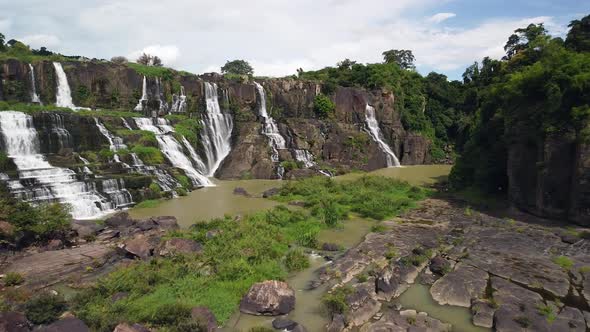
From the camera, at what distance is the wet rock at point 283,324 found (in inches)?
398

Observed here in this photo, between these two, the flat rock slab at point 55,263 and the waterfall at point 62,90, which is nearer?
the flat rock slab at point 55,263

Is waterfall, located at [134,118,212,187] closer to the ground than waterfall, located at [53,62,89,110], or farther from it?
closer to the ground

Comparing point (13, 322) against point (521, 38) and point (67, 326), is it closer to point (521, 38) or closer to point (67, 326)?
point (67, 326)

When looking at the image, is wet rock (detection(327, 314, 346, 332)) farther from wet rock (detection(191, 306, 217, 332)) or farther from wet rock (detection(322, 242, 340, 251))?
wet rock (detection(322, 242, 340, 251))

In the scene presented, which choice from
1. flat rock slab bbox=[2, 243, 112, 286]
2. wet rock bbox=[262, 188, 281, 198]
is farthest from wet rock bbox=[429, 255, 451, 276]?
wet rock bbox=[262, 188, 281, 198]

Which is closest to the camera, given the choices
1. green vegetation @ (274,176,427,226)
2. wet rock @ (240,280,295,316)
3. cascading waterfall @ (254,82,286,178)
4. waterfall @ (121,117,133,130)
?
wet rock @ (240,280,295,316)

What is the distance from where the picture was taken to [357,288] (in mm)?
12148

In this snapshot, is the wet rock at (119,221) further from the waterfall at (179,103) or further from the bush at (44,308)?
the waterfall at (179,103)

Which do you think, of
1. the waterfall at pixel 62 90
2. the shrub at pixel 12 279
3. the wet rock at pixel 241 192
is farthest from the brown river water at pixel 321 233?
the waterfall at pixel 62 90

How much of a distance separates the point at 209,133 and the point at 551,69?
99.5ft

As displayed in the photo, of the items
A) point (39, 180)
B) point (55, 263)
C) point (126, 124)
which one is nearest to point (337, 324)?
point (55, 263)

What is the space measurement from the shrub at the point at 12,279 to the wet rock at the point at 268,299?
25.0ft

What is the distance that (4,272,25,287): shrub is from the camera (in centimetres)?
1228

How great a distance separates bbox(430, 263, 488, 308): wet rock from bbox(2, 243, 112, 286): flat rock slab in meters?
12.3
